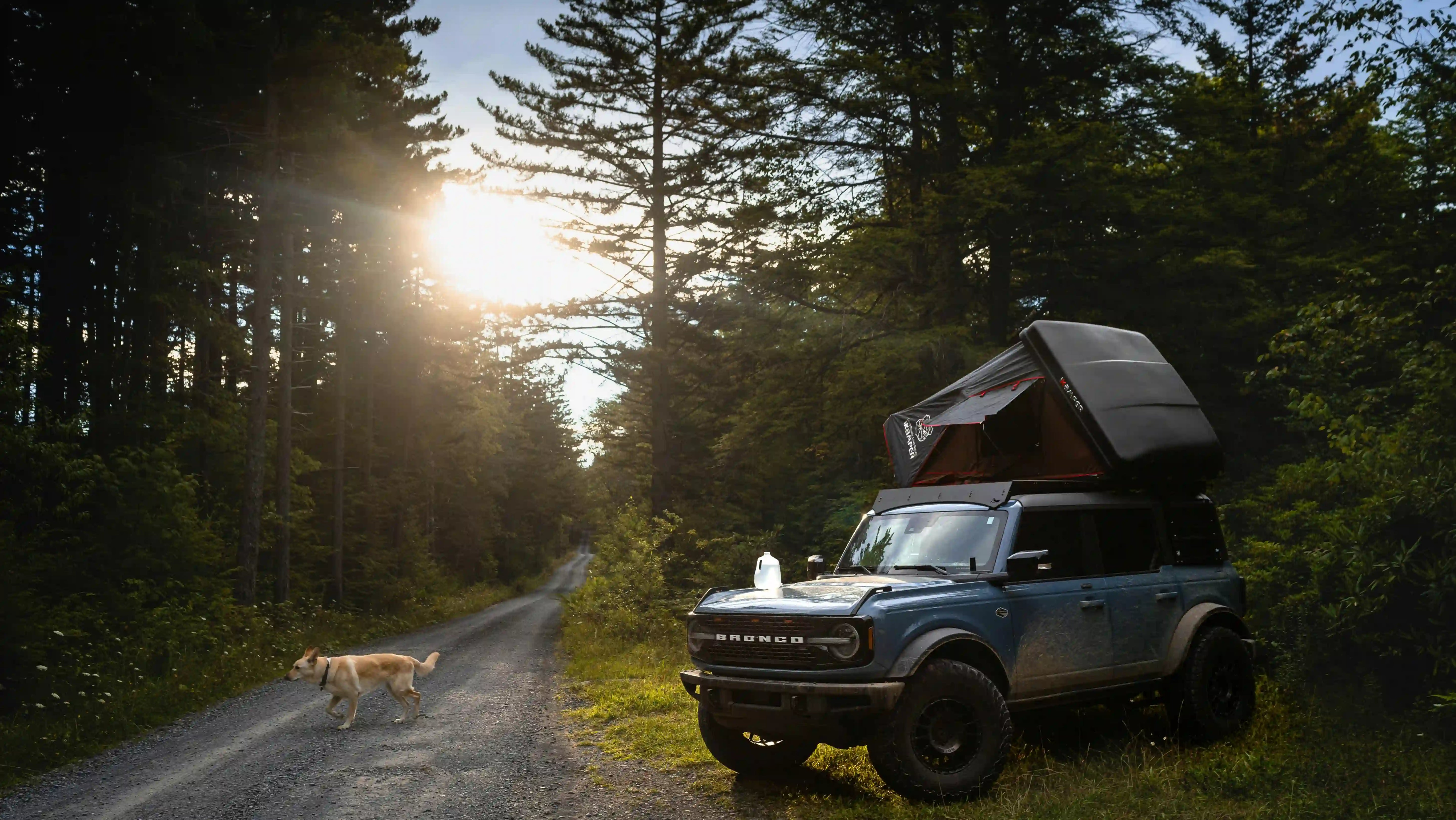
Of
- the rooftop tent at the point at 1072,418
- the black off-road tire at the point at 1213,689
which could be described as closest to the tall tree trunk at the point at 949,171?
the rooftop tent at the point at 1072,418

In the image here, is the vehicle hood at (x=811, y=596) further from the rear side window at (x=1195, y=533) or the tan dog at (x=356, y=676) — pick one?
the tan dog at (x=356, y=676)

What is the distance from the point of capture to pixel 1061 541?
7422mm

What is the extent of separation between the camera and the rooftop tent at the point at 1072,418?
7805 millimetres

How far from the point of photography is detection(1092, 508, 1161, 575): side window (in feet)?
25.1

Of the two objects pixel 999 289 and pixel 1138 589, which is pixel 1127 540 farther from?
pixel 999 289

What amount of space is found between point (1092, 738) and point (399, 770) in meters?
6.06

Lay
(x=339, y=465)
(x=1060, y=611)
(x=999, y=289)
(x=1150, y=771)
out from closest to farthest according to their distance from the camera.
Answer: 1. (x=1150, y=771)
2. (x=1060, y=611)
3. (x=999, y=289)
4. (x=339, y=465)

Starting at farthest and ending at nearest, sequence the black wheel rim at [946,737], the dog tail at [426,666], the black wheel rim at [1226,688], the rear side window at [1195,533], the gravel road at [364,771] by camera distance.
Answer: the dog tail at [426,666]
the rear side window at [1195,533]
the black wheel rim at [1226,688]
the gravel road at [364,771]
the black wheel rim at [946,737]

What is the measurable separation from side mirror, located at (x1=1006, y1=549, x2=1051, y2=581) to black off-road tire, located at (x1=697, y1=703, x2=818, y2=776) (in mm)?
2042

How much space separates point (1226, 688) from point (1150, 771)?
196 centimetres

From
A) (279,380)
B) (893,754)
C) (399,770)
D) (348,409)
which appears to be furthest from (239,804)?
(348,409)

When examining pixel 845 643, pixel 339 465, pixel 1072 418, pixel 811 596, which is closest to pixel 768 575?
pixel 811 596

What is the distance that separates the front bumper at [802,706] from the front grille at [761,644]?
130 mm

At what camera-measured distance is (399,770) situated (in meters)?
7.98
